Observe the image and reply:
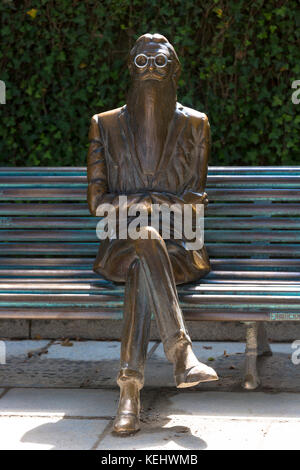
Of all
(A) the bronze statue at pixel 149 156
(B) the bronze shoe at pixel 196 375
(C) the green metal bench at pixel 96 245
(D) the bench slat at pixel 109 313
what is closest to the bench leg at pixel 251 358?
Result: (C) the green metal bench at pixel 96 245

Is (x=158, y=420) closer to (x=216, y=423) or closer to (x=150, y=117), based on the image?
(x=216, y=423)

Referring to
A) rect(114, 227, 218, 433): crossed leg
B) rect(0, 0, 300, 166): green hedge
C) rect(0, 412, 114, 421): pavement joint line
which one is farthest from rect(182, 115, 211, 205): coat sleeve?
rect(0, 0, 300, 166): green hedge

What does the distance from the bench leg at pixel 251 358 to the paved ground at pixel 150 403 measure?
0.24ft

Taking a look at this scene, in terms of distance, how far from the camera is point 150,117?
440 centimetres

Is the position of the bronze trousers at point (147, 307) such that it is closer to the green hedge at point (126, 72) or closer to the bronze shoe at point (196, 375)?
the bronze shoe at point (196, 375)

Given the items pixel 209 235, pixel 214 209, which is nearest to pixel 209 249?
pixel 209 235

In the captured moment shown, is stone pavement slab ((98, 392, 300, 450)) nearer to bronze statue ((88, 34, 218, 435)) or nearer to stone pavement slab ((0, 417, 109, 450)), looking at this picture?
stone pavement slab ((0, 417, 109, 450))

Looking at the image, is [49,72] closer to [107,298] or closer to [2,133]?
[2,133]

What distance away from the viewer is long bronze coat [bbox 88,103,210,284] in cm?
438

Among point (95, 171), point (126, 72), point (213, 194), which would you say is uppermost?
point (126, 72)

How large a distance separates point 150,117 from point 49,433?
5.53 ft

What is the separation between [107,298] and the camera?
4129 mm

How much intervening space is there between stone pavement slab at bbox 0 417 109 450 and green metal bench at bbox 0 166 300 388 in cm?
54
